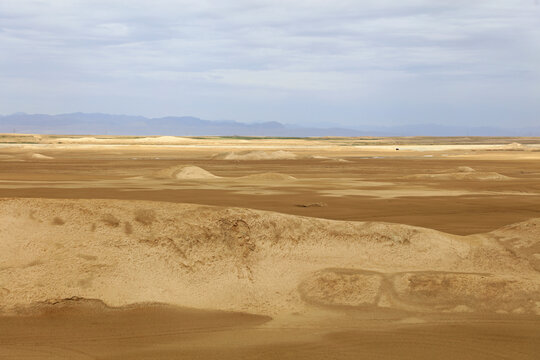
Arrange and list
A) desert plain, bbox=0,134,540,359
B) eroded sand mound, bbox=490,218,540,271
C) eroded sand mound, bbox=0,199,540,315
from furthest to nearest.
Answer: eroded sand mound, bbox=490,218,540,271
eroded sand mound, bbox=0,199,540,315
desert plain, bbox=0,134,540,359

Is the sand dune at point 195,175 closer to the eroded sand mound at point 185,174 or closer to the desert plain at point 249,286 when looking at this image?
the eroded sand mound at point 185,174

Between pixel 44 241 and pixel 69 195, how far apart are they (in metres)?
15.9

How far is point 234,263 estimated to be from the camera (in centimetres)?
945

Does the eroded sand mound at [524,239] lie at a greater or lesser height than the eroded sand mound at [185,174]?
greater

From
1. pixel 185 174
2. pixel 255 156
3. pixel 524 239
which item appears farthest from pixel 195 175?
pixel 255 156

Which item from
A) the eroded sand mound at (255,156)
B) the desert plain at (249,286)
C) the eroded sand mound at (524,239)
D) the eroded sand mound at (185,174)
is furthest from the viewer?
the eroded sand mound at (255,156)

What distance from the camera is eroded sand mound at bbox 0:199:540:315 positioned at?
877 cm

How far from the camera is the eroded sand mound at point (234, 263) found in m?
8.77

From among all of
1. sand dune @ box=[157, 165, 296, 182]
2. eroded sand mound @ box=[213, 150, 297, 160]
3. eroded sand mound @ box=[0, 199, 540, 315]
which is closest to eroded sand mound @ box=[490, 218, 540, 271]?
eroded sand mound @ box=[0, 199, 540, 315]

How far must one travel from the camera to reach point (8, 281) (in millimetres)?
8578

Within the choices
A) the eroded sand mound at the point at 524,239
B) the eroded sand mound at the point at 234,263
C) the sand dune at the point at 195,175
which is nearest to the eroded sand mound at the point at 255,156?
the sand dune at the point at 195,175

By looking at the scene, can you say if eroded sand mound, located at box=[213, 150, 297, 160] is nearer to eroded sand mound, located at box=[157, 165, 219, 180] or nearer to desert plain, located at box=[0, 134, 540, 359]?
eroded sand mound, located at box=[157, 165, 219, 180]

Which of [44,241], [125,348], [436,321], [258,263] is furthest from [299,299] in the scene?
[44,241]

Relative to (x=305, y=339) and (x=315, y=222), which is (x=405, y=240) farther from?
(x=305, y=339)
